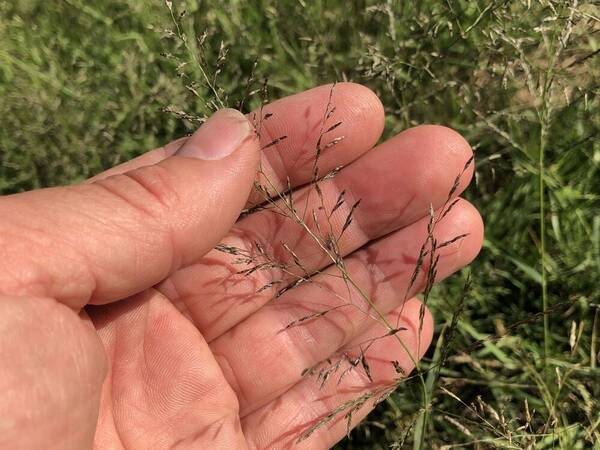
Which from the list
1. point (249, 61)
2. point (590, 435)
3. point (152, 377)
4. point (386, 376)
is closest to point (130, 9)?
point (249, 61)

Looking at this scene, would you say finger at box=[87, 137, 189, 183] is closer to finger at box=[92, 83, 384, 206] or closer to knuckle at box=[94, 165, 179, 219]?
finger at box=[92, 83, 384, 206]

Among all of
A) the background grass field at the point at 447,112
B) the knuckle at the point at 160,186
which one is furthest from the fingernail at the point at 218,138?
the background grass field at the point at 447,112

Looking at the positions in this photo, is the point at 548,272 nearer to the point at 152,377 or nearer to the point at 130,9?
the point at 152,377

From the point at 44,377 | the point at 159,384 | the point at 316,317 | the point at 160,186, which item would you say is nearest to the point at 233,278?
the point at 316,317

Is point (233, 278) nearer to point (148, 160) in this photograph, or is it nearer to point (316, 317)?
point (316, 317)

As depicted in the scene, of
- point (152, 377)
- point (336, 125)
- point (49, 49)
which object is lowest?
point (152, 377)

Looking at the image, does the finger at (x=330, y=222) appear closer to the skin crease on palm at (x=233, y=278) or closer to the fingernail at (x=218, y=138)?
the skin crease on palm at (x=233, y=278)

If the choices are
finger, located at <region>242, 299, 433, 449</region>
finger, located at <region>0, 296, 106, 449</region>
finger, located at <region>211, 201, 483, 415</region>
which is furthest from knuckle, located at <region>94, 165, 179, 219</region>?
finger, located at <region>242, 299, 433, 449</region>
